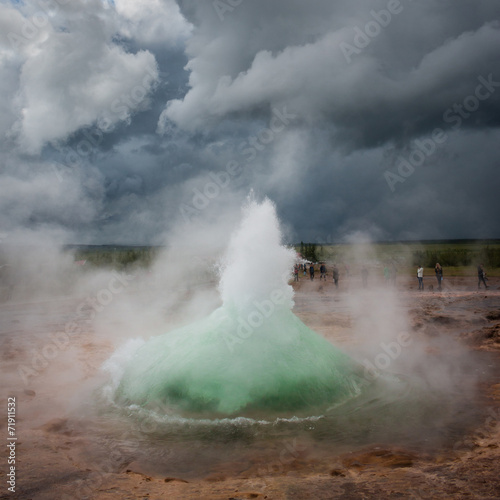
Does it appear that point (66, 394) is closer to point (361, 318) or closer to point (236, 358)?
point (236, 358)

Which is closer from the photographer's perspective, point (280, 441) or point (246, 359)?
point (280, 441)

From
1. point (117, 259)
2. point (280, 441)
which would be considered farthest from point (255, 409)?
point (117, 259)

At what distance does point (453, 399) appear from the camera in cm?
582

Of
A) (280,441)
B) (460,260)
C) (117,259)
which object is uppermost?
(117,259)

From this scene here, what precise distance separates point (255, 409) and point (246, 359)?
2.55ft

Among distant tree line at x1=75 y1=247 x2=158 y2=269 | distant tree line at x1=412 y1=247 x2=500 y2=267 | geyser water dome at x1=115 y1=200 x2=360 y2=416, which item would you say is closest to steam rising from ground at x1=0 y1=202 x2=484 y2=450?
geyser water dome at x1=115 y1=200 x2=360 y2=416

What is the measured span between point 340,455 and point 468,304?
13.8 metres

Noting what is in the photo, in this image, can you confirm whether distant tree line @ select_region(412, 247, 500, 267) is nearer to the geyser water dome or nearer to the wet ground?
the wet ground

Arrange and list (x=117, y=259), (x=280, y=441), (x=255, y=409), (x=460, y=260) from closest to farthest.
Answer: (x=280, y=441) < (x=255, y=409) < (x=117, y=259) < (x=460, y=260)

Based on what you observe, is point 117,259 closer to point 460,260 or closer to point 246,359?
point 460,260

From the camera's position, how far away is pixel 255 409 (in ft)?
17.5

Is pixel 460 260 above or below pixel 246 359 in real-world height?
above

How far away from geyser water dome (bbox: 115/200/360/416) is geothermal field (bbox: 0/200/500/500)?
0.07 feet

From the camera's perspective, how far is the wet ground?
11.6 ft
